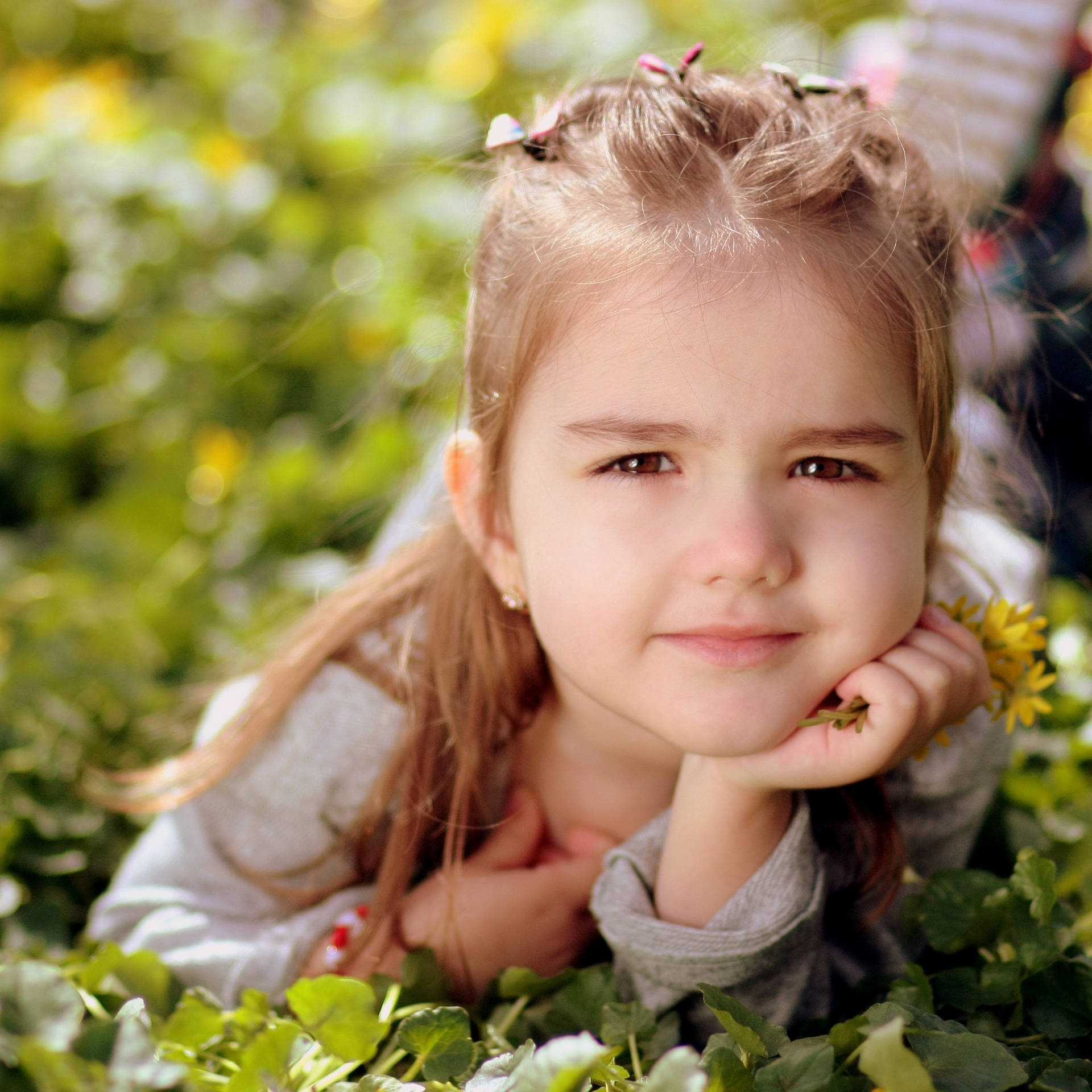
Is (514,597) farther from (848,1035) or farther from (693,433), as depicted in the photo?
(848,1035)

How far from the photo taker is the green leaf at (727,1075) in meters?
0.83

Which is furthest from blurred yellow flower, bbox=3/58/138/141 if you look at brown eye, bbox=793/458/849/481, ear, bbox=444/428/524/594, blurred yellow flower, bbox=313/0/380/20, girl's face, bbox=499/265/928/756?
brown eye, bbox=793/458/849/481

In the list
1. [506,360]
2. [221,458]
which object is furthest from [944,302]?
[221,458]

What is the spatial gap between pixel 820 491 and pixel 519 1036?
1.90ft

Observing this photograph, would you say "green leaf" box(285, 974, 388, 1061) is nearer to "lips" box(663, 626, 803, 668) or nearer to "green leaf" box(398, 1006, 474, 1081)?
"green leaf" box(398, 1006, 474, 1081)

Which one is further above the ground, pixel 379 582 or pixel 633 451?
pixel 633 451

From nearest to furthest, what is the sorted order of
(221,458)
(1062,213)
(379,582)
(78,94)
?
(379,582) < (221,458) < (1062,213) < (78,94)

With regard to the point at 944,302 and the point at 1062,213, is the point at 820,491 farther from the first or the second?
the point at 1062,213

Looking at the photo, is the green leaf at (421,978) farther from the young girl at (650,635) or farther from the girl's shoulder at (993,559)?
the girl's shoulder at (993,559)

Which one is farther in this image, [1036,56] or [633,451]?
[1036,56]

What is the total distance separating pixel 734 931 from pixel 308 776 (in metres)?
0.54

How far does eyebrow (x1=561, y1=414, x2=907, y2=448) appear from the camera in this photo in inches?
39.1

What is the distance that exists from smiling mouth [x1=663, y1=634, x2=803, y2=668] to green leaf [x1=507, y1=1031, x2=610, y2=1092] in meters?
0.36

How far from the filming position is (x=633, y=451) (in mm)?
1026
